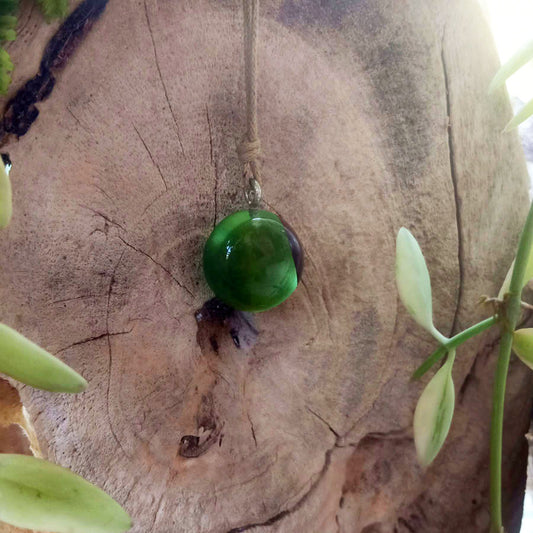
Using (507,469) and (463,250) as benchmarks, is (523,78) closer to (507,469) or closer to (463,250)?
(463,250)

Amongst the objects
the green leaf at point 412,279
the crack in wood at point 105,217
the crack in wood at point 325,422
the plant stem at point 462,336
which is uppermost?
the green leaf at point 412,279

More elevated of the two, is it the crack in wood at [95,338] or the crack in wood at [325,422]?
the crack in wood at [95,338]

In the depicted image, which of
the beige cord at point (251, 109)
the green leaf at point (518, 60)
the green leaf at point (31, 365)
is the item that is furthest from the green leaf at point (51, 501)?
the green leaf at point (518, 60)

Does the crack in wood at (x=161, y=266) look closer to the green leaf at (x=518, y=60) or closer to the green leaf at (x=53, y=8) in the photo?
the green leaf at (x=53, y=8)

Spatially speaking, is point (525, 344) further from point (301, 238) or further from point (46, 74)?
point (46, 74)

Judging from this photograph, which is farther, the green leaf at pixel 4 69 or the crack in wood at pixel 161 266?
the crack in wood at pixel 161 266

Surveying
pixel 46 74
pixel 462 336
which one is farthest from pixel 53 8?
pixel 462 336
